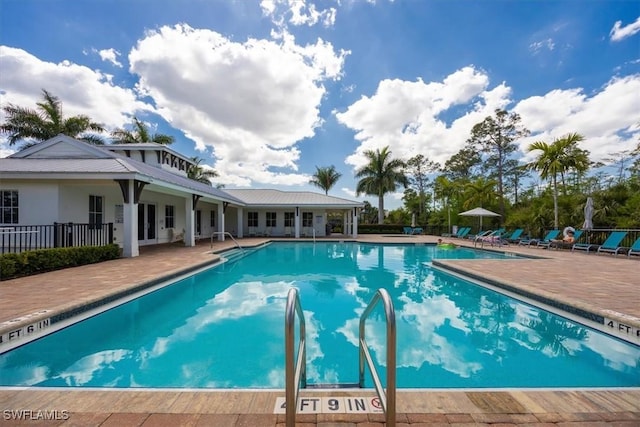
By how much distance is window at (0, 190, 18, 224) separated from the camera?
394 inches

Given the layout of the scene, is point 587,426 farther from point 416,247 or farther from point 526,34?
point 416,247

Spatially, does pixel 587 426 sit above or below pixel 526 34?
below

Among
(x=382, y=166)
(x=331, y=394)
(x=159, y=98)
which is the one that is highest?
(x=159, y=98)

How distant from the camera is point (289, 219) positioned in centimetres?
2430

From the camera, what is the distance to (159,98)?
17484mm

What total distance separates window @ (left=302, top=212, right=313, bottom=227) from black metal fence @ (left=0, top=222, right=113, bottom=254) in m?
15.2

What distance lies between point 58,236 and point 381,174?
82.0 feet

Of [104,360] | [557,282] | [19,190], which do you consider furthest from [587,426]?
[19,190]

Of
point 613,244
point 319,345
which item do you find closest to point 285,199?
point 613,244

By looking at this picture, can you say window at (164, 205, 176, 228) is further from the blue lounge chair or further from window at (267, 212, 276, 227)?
the blue lounge chair

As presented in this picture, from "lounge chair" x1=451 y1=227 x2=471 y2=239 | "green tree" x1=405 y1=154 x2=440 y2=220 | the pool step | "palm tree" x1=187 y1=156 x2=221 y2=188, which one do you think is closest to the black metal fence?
the pool step

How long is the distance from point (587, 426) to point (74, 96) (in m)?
27.4

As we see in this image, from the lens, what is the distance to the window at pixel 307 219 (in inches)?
965

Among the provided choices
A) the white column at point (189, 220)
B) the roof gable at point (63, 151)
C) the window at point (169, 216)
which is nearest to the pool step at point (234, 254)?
the white column at point (189, 220)
